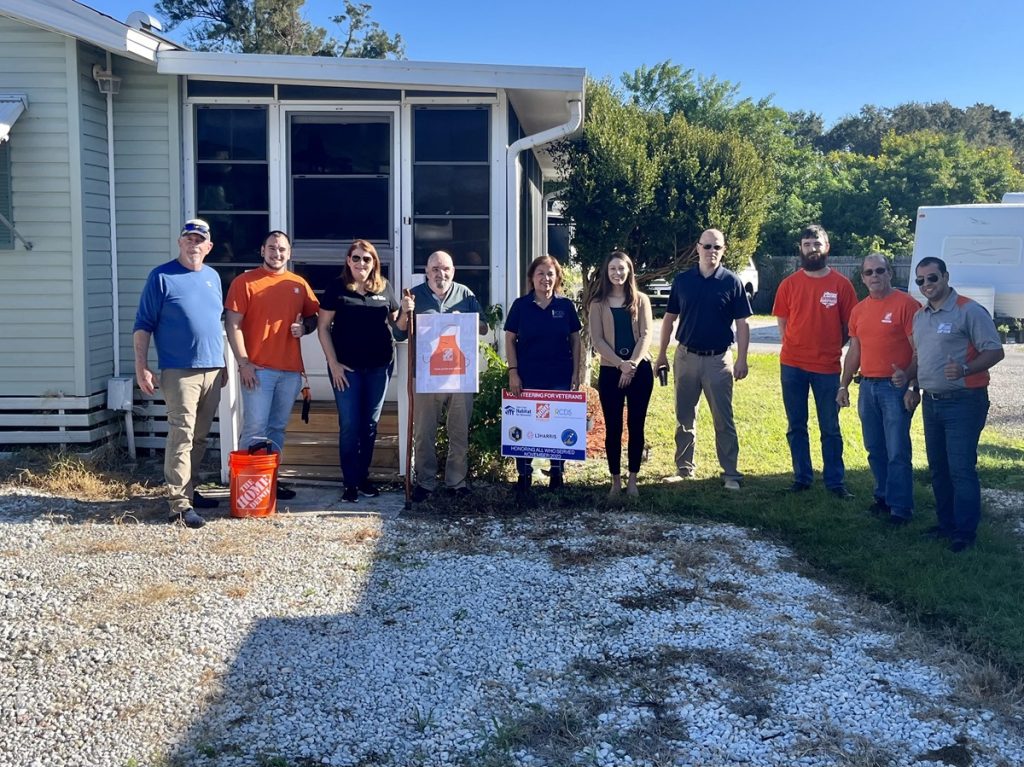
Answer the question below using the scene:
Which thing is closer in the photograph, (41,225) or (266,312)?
(266,312)

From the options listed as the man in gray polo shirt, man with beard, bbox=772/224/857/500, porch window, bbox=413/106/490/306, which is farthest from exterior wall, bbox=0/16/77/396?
the man in gray polo shirt

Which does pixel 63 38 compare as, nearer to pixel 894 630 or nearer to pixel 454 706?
pixel 454 706

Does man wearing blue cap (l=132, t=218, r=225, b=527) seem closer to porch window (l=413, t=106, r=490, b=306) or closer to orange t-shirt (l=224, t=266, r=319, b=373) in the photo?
orange t-shirt (l=224, t=266, r=319, b=373)

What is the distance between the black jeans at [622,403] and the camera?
6.11 meters

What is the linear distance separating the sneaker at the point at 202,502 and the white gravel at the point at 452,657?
1.83 ft

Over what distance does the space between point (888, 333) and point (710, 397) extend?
50.8 inches

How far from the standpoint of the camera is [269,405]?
599cm

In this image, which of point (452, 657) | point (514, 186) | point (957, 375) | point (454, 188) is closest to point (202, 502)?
point (452, 657)

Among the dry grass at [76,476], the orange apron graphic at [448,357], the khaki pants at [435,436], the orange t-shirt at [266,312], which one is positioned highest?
the orange t-shirt at [266,312]

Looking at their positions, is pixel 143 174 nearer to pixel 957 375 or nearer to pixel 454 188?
pixel 454 188

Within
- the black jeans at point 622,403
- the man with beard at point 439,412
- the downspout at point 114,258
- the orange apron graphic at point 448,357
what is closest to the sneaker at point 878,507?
the black jeans at point 622,403

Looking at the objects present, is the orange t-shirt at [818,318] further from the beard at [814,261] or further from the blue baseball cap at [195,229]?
the blue baseball cap at [195,229]

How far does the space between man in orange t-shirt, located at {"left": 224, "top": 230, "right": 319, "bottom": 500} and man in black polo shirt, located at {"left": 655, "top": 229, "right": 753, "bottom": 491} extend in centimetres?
249

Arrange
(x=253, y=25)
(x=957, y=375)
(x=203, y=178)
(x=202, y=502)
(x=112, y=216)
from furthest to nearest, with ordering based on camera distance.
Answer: (x=253, y=25) < (x=203, y=178) < (x=112, y=216) < (x=202, y=502) < (x=957, y=375)
